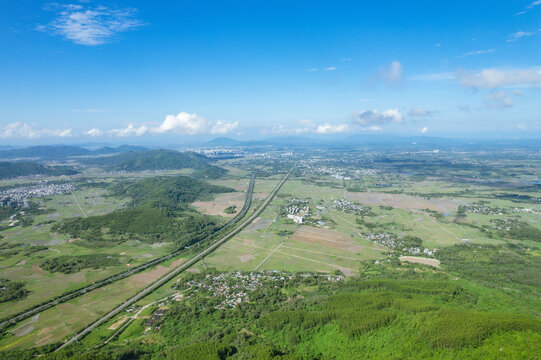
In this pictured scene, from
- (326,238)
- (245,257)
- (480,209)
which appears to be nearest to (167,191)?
(245,257)

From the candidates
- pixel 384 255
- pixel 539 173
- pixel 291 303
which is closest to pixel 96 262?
pixel 291 303

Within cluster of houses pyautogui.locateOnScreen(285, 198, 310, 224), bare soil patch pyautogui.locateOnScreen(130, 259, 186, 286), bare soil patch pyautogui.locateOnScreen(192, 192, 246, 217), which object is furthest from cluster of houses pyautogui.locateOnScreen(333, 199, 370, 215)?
bare soil patch pyautogui.locateOnScreen(130, 259, 186, 286)

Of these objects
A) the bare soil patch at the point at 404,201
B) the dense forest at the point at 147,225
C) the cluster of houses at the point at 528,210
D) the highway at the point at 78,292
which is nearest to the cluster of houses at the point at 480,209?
the bare soil patch at the point at 404,201

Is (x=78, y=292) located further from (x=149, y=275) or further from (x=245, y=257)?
(x=245, y=257)

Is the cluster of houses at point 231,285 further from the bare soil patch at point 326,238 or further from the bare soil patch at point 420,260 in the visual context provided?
the bare soil patch at point 420,260

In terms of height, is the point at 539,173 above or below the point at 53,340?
above

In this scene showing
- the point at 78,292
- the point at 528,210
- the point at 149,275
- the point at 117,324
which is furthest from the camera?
the point at 528,210

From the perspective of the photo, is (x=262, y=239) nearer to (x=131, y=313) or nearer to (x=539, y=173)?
(x=131, y=313)
